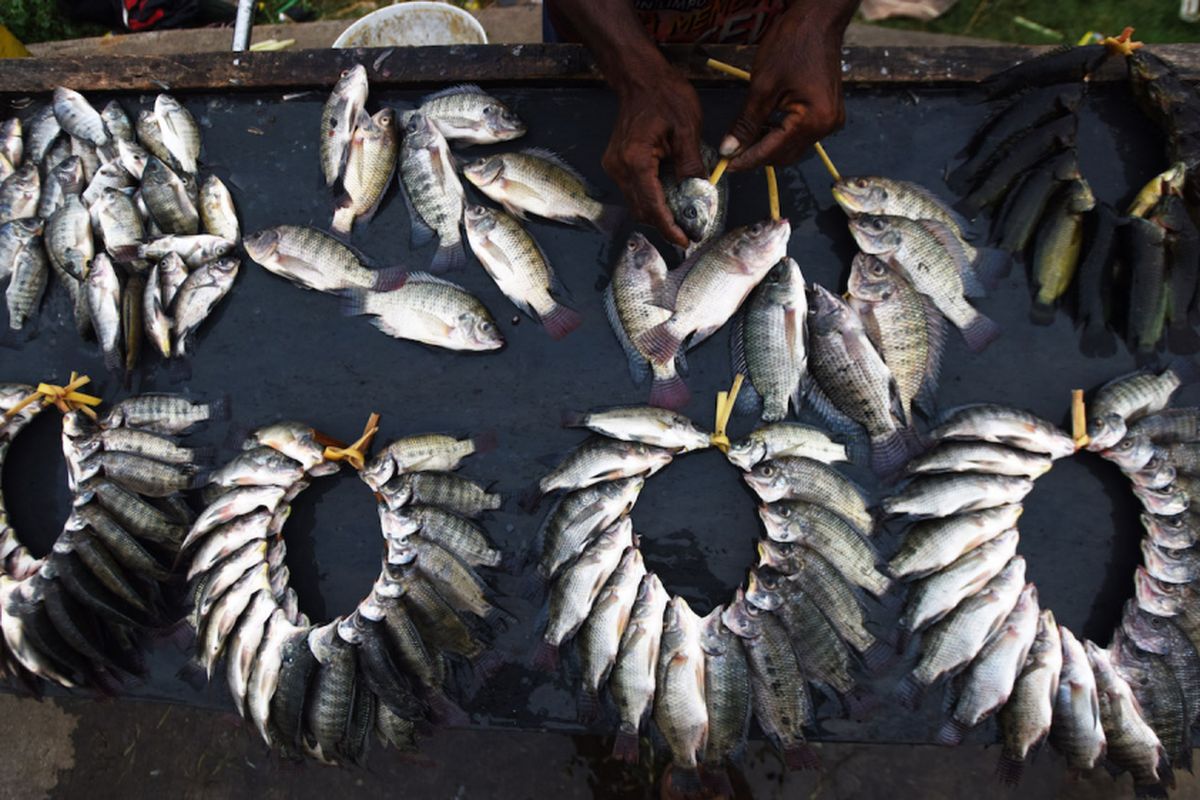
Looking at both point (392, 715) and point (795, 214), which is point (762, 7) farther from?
point (392, 715)

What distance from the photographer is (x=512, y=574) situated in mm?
2977

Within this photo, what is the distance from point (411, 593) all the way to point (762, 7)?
2832 millimetres

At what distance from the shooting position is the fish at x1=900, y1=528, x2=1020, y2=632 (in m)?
2.74

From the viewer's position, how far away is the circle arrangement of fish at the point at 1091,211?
278 centimetres

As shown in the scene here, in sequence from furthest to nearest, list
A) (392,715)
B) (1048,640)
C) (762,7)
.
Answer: (762,7), (392,715), (1048,640)

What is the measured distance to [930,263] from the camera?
9.43 feet

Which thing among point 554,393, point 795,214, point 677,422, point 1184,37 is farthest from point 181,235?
point 1184,37

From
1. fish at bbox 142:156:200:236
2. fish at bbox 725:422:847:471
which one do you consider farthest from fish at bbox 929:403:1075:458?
fish at bbox 142:156:200:236

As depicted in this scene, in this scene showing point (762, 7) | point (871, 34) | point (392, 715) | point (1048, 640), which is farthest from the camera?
point (871, 34)

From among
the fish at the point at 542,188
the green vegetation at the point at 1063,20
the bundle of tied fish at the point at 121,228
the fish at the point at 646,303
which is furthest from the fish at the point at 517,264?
the green vegetation at the point at 1063,20

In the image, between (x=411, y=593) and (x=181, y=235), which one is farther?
(x=181, y=235)

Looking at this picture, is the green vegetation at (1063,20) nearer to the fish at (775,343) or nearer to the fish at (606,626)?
the fish at (775,343)

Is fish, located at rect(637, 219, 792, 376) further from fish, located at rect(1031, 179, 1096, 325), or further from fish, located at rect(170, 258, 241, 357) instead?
fish, located at rect(170, 258, 241, 357)

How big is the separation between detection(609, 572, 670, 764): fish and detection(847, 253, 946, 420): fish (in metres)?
1.25
